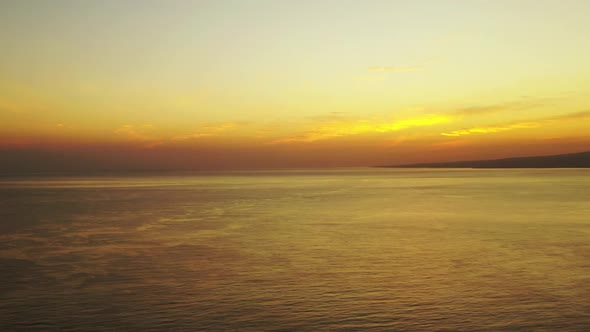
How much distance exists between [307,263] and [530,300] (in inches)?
257

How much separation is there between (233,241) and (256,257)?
4.04 metres

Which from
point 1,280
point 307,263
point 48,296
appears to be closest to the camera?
point 48,296

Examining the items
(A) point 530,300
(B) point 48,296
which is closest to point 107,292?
(B) point 48,296

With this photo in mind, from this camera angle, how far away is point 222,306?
459 inches

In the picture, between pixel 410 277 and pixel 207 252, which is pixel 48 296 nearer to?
pixel 207 252

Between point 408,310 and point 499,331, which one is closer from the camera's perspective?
point 499,331

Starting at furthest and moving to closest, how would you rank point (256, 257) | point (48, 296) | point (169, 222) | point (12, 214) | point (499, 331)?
1. point (12, 214)
2. point (169, 222)
3. point (256, 257)
4. point (48, 296)
5. point (499, 331)

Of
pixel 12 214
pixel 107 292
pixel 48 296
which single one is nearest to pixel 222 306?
pixel 107 292

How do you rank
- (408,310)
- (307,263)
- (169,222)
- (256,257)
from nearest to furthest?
1. (408,310)
2. (307,263)
3. (256,257)
4. (169,222)

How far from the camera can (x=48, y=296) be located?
12.6 metres

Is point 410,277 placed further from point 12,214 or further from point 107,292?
point 12,214

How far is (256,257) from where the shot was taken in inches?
698

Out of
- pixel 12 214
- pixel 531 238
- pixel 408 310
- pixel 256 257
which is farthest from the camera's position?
pixel 12 214

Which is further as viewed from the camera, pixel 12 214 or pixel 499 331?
pixel 12 214
